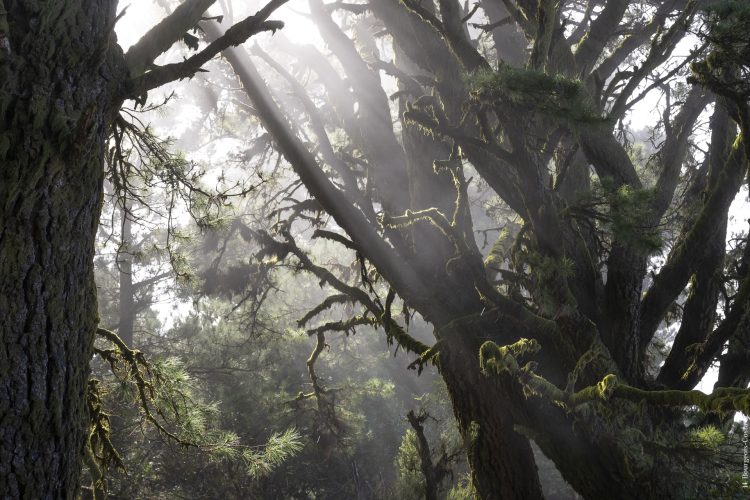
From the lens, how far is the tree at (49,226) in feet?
5.28

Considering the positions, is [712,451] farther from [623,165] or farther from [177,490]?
[177,490]

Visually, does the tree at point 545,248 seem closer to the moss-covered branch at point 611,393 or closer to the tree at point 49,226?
the moss-covered branch at point 611,393

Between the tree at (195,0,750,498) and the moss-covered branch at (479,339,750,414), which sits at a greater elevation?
the tree at (195,0,750,498)

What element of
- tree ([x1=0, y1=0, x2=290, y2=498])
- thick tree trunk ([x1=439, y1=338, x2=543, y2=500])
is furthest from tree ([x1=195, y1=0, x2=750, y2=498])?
tree ([x1=0, y1=0, x2=290, y2=498])

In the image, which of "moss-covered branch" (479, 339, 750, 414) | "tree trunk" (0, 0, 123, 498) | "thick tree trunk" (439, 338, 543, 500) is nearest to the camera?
"tree trunk" (0, 0, 123, 498)

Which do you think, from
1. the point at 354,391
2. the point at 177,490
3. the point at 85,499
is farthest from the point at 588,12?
the point at 177,490

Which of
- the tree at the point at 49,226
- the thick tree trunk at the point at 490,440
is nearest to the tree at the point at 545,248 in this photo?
the thick tree trunk at the point at 490,440

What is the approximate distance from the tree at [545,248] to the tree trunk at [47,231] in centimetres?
204

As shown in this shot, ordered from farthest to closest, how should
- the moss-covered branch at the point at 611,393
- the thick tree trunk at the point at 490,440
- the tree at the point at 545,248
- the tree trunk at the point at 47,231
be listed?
1. the thick tree trunk at the point at 490,440
2. the tree at the point at 545,248
3. the moss-covered branch at the point at 611,393
4. the tree trunk at the point at 47,231

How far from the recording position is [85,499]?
781cm

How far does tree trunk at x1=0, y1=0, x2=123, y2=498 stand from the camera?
161 cm

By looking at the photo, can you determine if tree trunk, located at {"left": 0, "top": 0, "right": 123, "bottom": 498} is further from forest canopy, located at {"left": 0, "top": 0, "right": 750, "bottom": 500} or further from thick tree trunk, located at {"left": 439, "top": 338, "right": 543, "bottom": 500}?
thick tree trunk, located at {"left": 439, "top": 338, "right": 543, "bottom": 500}

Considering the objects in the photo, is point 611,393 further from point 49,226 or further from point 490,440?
point 49,226

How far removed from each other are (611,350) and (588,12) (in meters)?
4.30
